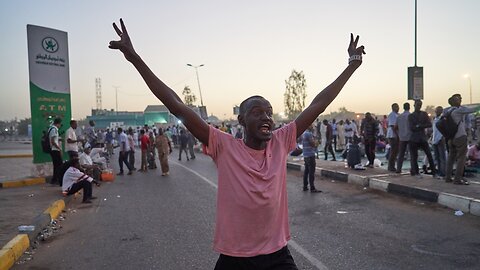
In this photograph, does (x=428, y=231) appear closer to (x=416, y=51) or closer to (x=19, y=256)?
(x=19, y=256)

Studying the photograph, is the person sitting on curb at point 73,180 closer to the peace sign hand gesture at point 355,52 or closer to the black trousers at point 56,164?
the black trousers at point 56,164

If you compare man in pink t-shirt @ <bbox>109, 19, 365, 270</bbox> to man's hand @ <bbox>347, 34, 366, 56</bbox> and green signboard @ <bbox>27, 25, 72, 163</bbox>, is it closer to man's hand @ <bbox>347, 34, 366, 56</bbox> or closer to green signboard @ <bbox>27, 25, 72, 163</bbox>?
man's hand @ <bbox>347, 34, 366, 56</bbox>

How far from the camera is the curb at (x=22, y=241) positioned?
5281 millimetres

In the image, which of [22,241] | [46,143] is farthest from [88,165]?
[22,241]

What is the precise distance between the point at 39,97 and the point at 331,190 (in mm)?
9517

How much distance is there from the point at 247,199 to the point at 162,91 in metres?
0.82

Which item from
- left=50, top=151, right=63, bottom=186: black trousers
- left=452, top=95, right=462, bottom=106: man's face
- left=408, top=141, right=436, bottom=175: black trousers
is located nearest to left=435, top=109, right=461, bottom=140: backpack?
left=452, top=95, right=462, bottom=106: man's face

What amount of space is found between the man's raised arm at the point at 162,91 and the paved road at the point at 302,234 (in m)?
3.03

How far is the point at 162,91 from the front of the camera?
8.48 feet

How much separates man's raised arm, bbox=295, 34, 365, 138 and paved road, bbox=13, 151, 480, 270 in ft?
8.77

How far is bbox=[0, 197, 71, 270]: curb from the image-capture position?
17.3ft

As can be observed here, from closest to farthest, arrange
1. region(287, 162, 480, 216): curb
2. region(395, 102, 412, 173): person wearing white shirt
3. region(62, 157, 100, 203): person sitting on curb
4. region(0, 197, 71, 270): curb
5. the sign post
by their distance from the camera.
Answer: region(0, 197, 71, 270): curb < region(287, 162, 480, 216): curb < region(62, 157, 100, 203): person sitting on curb < region(395, 102, 412, 173): person wearing white shirt < the sign post

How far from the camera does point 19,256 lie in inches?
227

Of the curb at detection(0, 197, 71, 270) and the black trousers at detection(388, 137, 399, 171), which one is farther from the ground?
the black trousers at detection(388, 137, 399, 171)
